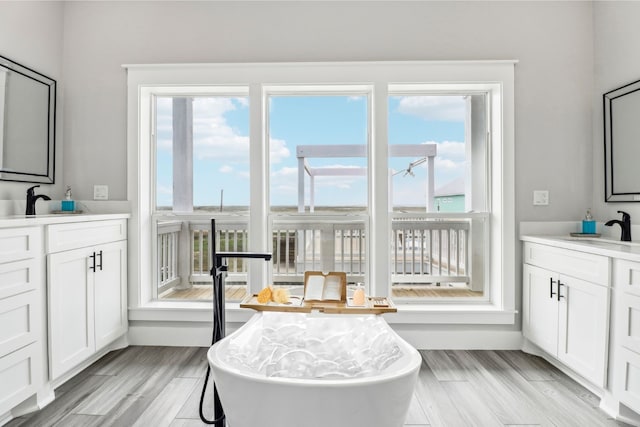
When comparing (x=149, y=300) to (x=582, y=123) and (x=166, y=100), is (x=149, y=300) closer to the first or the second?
(x=166, y=100)

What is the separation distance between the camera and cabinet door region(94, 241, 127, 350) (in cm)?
254

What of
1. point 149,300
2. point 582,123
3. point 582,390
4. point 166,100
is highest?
point 166,100

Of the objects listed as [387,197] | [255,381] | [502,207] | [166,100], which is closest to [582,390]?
[502,207]

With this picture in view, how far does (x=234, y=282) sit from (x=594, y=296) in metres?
2.53

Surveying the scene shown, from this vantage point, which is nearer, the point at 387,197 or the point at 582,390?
the point at 582,390

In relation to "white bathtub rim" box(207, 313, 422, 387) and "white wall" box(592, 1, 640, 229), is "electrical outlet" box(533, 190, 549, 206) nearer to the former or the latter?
"white wall" box(592, 1, 640, 229)

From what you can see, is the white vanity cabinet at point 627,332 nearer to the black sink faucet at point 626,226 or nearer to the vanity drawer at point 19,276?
the black sink faucet at point 626,226

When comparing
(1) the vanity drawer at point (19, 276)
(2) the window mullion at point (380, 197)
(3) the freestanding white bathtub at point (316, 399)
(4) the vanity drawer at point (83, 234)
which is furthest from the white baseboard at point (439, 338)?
(3) the freestanding white bathtub at point (316, 399)

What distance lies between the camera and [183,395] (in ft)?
7.09

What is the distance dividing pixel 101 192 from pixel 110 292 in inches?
32.7

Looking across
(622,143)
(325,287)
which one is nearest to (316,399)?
(325,287)

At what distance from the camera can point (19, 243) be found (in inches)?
74.5

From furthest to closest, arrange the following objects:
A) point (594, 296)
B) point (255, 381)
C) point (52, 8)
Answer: point (52, 8), point (594, 296), point (255, 381)

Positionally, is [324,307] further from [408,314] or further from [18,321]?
[18,321]
